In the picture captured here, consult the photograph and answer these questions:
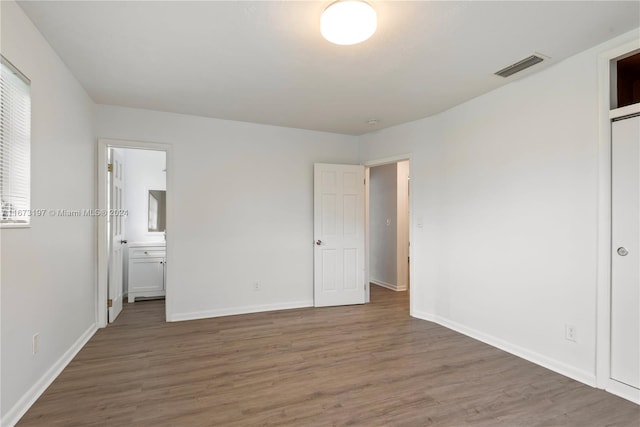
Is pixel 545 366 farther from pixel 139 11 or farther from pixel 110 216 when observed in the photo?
pixel 110 216

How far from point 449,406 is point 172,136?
12.6 feet

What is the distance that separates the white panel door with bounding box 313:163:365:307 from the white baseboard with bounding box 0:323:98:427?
8.74 ft

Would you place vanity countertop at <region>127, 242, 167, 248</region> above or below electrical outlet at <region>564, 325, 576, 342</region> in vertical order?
above

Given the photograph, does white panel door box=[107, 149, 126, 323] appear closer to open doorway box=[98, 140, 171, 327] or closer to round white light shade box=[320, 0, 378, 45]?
open doorway box=[98, 140, 171, 327]

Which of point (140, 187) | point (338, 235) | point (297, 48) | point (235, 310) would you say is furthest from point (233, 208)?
point (297, 48)

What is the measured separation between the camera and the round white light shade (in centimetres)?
186

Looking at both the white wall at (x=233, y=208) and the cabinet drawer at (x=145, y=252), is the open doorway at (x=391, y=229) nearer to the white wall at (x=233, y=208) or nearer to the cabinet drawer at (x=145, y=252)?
the white wall at (x=233, y=208)

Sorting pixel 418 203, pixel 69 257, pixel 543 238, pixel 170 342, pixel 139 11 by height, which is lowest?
pixel 170 342

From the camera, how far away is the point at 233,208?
4.25 metres

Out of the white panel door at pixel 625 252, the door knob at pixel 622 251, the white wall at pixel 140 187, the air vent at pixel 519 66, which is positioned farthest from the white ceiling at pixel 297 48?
the white wall at pixel 140 187

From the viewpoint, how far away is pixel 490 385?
97.1 inches

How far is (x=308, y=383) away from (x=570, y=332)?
2.08 metres

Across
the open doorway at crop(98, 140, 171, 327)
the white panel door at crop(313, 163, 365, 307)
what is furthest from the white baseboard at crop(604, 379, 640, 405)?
the open doorway at crop(98, 140, 171, 327)

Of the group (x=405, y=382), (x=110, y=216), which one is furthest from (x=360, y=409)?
(x=110, y=216)
